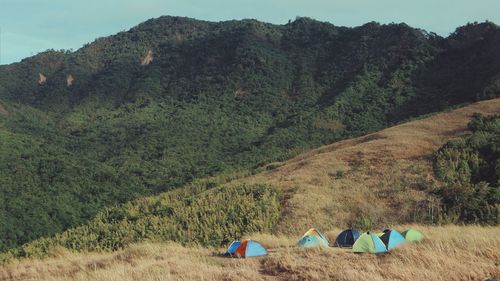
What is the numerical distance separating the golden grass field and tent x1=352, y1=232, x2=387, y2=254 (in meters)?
0.56

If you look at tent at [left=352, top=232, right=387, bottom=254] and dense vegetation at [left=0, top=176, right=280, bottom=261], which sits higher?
tent at [left=352, top=232, right=387, bottom=254]

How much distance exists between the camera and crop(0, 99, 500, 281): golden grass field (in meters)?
9.72

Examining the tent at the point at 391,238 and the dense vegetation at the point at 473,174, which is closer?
the tent at the point at 391,238

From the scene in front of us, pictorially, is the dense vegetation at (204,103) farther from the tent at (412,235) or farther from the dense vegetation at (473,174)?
the tent at (412,235)

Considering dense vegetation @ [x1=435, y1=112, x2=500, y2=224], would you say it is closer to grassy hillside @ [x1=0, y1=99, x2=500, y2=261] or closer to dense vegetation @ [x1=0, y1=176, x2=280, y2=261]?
grassy hillside @ [x1=0, y1=99, x2=500, y2=261]

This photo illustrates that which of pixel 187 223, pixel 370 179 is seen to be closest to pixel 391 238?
pixel 187 223

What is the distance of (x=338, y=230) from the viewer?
20.9 m

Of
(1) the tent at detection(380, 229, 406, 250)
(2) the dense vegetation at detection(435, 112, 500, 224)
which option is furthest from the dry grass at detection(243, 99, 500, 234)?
(1) the tent at detection(380, 229, 406, 250)

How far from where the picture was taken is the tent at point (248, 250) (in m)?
14.4

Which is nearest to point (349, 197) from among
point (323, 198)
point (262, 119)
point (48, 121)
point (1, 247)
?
point (323, 198)

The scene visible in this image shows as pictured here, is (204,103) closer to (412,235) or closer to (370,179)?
(370,179)

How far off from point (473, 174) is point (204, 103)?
4783 inches

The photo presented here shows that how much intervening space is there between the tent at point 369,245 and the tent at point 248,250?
2729 mm

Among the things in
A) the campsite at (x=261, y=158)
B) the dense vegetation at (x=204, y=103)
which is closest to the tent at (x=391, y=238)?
the campsite at (x=261, y=158)
